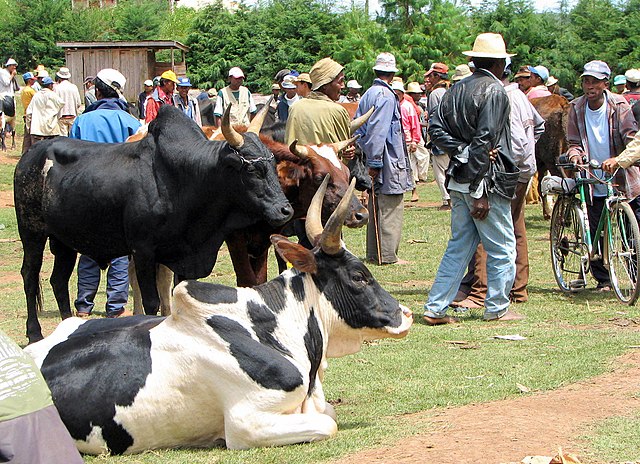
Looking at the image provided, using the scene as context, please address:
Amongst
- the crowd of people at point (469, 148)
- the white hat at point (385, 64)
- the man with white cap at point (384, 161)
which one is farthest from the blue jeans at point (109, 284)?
the white hat at point (385, 64)

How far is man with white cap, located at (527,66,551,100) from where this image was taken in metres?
17.3

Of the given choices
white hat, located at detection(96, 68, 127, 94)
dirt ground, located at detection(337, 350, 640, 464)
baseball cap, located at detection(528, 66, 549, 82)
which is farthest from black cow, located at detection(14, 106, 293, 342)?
baseball cap, located at detection(528, 66, 549, 82)

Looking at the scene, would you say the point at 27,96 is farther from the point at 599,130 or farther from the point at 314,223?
the point at 314,223

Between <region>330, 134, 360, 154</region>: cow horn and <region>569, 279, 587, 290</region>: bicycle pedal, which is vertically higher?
<region>330, 134, 360, 154</region>: cow horn

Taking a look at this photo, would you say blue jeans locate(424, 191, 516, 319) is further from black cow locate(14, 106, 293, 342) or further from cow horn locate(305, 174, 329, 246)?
cow horn locate(305, 174, 329, 246)

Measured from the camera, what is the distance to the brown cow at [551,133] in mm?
15695

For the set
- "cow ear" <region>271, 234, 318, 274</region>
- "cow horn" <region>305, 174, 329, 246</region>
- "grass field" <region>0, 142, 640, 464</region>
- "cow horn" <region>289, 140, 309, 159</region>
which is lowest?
"grass field" <region>0, 142, 640, 464</region>

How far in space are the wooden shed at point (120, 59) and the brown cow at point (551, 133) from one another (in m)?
13.6

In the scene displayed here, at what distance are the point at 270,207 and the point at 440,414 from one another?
2.19 m

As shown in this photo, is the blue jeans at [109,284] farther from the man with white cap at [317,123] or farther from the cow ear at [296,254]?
the cow ear at [296,254]

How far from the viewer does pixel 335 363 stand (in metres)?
7.67

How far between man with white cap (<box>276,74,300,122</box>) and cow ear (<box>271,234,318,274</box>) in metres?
11.1

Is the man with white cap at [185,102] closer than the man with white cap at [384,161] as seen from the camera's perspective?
No

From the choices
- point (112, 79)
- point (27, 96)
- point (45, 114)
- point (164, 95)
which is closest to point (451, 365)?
point (112, 79)
